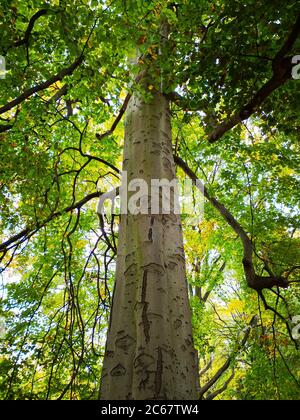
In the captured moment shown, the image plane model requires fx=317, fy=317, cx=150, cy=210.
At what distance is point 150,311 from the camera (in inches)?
69.6

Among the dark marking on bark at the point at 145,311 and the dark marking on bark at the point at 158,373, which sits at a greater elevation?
the dark marking on bark at the point at 145,311

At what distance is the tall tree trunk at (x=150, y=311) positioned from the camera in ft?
5.17

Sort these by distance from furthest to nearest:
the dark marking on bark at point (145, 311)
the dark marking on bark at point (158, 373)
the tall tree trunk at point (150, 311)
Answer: the dark marking on bark at point (145, 311)
the tall tree trunk at point (150, 311)
the dark marking on bark at point (158, 373)

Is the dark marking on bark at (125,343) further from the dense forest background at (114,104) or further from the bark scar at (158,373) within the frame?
the dense forest background at (114,104)

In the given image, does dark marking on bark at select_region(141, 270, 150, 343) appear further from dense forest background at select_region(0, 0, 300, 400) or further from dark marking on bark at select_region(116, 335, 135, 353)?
dense forest background at select_region(0, 0, 300, 400)

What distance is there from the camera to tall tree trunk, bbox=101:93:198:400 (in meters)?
1.58

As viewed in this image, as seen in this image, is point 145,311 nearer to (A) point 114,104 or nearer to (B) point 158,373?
(B) point 158,373

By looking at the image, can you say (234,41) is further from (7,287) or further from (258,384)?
(258,384)

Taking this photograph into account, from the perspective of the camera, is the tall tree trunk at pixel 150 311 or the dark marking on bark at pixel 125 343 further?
the dark marking on bark at pixel 125 343

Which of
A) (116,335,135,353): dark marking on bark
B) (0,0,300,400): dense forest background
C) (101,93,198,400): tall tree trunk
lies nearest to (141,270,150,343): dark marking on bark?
(101,93,198,400): tall tree trunk

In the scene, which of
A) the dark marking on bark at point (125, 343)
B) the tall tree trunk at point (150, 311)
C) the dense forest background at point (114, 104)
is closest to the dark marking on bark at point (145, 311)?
the tall tree trunk at point (150, 311)

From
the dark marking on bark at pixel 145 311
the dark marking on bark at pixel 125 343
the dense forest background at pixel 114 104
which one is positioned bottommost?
the dark marking on bark at pixel 125 343
